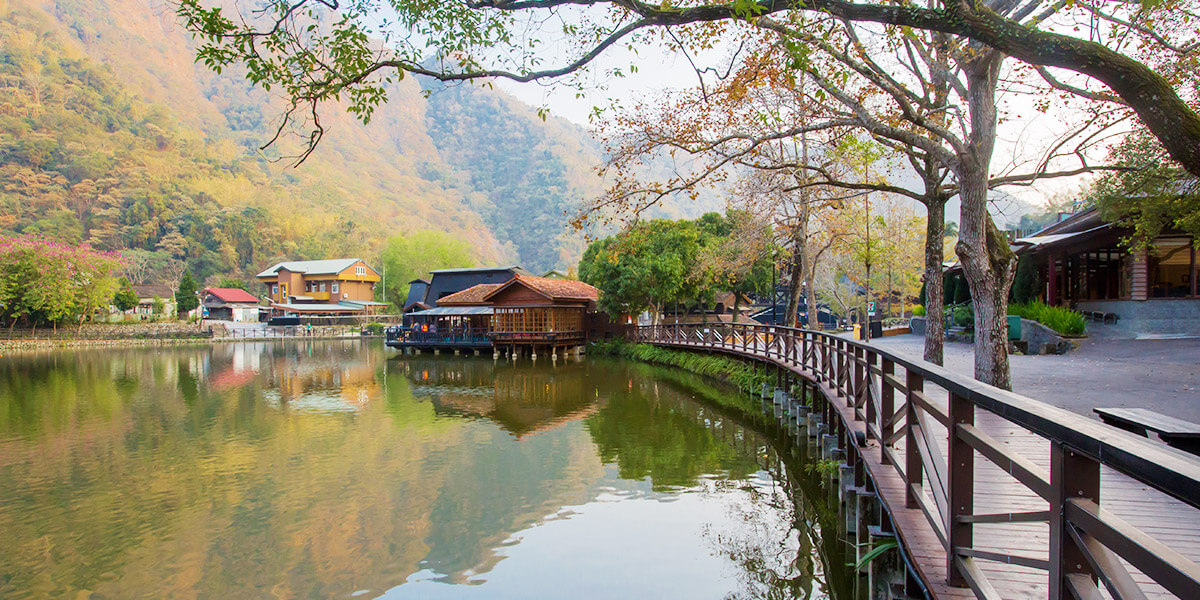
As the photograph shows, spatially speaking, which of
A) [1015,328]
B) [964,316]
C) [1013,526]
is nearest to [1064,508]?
[1013,526]

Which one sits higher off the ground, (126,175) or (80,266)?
(126,175)

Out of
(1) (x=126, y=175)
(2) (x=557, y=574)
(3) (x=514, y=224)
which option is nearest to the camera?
(2) (x=557, y=574)

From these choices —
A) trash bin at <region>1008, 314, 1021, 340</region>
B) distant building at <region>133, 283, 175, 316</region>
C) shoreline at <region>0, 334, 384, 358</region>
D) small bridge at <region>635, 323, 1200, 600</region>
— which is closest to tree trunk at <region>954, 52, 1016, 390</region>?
small bridge at <region>635, 323, 1200, 600</region>

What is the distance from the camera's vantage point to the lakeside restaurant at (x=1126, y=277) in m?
16.2

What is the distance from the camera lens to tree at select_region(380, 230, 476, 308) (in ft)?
240

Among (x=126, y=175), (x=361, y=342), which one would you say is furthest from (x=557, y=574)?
(x=126, y=175)

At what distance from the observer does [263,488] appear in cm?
1005

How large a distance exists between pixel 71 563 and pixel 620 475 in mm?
7148

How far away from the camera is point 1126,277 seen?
57.3 feet

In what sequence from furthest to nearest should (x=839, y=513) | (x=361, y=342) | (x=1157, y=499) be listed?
(x=361, y=342), (x=839, y=513), (x=1157, y=499)

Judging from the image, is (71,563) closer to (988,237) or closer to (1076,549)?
(1076,549)

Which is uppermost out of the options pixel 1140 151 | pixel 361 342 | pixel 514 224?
pixel 514 224

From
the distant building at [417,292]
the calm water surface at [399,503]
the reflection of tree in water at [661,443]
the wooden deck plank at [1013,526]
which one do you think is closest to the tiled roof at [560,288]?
the calm water surface at [399,503]

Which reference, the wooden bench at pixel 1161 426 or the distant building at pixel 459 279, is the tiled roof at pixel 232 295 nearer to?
the distant building at pixel 459 279
